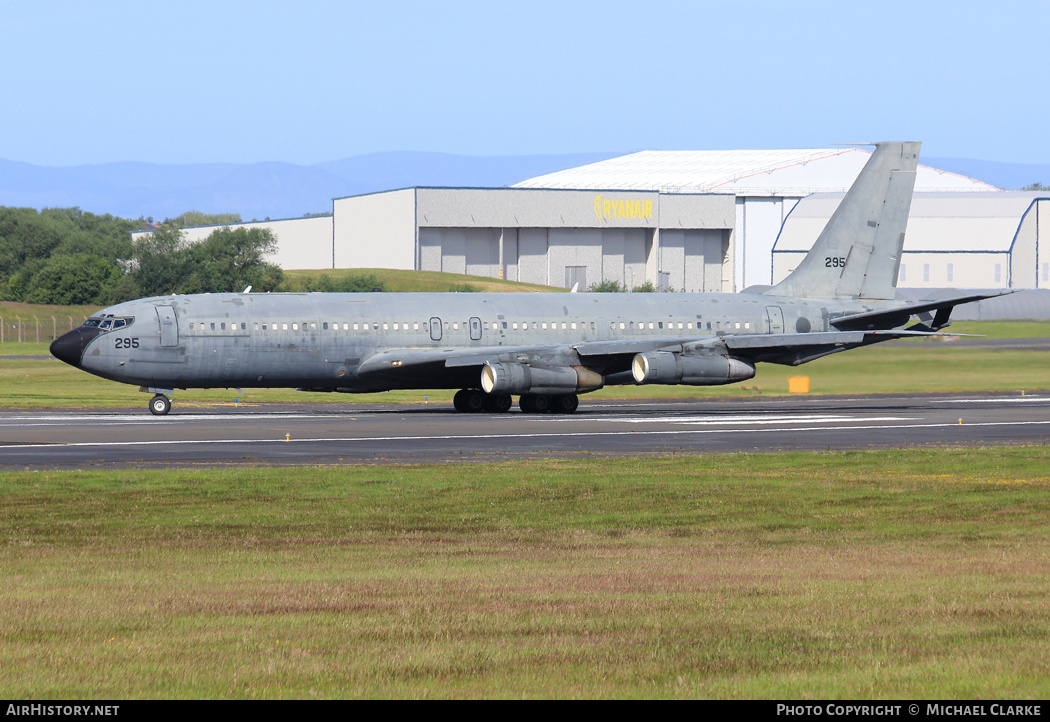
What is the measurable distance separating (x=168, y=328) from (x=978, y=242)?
107 meters

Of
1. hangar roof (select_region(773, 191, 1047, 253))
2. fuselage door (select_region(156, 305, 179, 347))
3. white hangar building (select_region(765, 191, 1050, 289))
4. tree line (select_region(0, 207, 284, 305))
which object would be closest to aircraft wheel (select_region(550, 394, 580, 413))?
fuselage door (select_region(156, 305, 179, 347))

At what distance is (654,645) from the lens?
35.5 ft

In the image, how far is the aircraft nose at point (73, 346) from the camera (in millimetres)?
42656

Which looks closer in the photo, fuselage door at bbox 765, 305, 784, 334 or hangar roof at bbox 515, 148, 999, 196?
fuselage door at bbox 765, 305, 784, 334

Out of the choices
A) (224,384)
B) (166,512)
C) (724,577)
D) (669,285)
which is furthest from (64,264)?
(724,577)

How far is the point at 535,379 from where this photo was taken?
4431cm

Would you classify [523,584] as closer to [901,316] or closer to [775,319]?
[775,319]

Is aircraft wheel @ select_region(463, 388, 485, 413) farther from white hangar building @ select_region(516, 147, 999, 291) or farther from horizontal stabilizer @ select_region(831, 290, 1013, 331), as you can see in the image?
white hangar building @ select_region(516, 147, 999, 291)

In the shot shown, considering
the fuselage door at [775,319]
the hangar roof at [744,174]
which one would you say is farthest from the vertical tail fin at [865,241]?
the hangar roof at [744,174]

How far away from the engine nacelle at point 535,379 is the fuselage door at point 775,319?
839 cm

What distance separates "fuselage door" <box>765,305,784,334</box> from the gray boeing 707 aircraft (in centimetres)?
6

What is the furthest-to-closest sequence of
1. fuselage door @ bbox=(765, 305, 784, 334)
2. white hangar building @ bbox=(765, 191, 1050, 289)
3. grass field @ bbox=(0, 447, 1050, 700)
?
white hangar building @ bbox=(765, 191, 1050, 289) → fuselage door @ bbox=(765, 305, 784, 334) → grass field @ bbox=(0, 447, 1050, 700)

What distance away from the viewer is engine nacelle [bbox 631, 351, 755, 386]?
44812 mm
